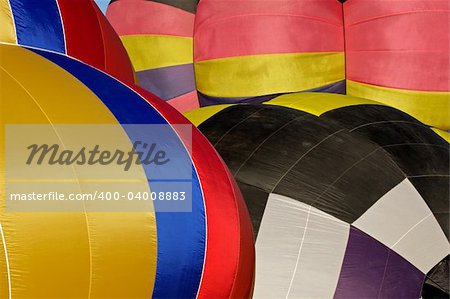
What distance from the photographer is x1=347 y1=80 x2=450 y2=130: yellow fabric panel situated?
5.63 meters

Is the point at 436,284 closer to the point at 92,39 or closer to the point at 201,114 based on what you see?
the point at 201,114

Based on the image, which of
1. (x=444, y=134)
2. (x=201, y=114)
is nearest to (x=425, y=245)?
(x=444, y=134)

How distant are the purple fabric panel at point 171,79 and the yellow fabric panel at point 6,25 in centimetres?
250

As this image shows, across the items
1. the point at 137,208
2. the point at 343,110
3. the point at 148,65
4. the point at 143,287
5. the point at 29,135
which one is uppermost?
the point at 148,65

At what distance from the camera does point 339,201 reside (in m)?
4.18

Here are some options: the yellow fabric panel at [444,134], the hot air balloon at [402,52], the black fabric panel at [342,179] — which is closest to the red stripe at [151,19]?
the hot air balloon at [402,52]

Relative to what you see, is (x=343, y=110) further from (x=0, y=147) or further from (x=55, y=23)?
(x=0, y=147)

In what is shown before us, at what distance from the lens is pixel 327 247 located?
407 centimetres

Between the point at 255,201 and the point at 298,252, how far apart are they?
1.15 ft

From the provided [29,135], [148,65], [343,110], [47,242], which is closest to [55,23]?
[29,135]

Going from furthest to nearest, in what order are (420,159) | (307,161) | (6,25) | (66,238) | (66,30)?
1. (420,159)
2. (307,161)
3. (66,30)
4. (6,25)
5. (66,238)

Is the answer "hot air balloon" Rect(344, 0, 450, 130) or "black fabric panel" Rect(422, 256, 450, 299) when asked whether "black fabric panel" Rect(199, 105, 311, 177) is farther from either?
"hot air balloon" Rect(344, 0, 450, 130)

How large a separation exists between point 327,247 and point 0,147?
184 cm

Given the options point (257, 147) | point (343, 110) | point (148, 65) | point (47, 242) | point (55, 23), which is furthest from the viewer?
point (148, 65)
